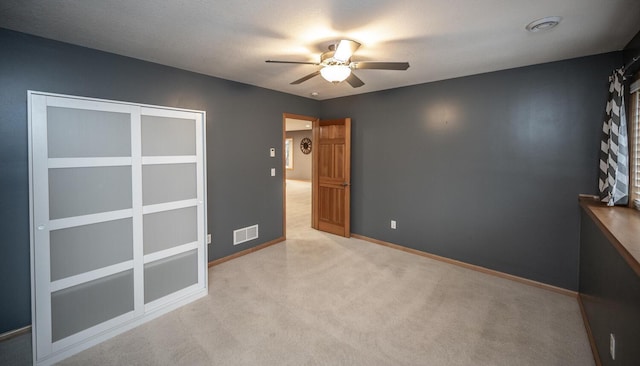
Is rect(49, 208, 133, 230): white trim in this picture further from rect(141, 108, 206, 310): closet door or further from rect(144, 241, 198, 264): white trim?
rect(144, 241, 198, 264): white trim

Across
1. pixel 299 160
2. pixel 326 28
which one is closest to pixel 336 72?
pixel 326 28

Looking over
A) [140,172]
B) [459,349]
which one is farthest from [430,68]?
[140,172]

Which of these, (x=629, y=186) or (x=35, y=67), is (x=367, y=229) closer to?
(x=629, y=186)

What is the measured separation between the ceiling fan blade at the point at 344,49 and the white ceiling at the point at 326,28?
0.27 feet

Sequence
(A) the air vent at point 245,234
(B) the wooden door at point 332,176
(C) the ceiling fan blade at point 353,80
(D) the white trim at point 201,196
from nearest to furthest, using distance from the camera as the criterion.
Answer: (C) the ceiling fan blade at point 353,80 → (D) the white trim at point 201,196 → (A) the air vent at point 245,234 → (B) the wooden door at point 332,176

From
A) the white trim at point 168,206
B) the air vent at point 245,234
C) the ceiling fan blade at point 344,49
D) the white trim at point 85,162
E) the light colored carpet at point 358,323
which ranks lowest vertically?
the light colored carpet at point 358,323

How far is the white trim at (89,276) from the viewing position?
6.79 feet

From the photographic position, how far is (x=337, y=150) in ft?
16.1

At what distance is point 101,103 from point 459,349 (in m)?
3.36

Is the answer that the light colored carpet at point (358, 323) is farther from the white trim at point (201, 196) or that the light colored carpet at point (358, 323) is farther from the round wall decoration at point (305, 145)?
the round wall decoration at point (305, 145)

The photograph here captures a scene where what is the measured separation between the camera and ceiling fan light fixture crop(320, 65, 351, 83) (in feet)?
8.00

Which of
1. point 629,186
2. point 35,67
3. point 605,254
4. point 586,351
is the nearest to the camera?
point 605,254

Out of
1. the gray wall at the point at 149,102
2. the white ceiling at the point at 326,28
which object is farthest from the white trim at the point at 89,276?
the white ceiling at the point at 326,28

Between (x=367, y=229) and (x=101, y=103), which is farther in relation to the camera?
(x=367, y=229)
